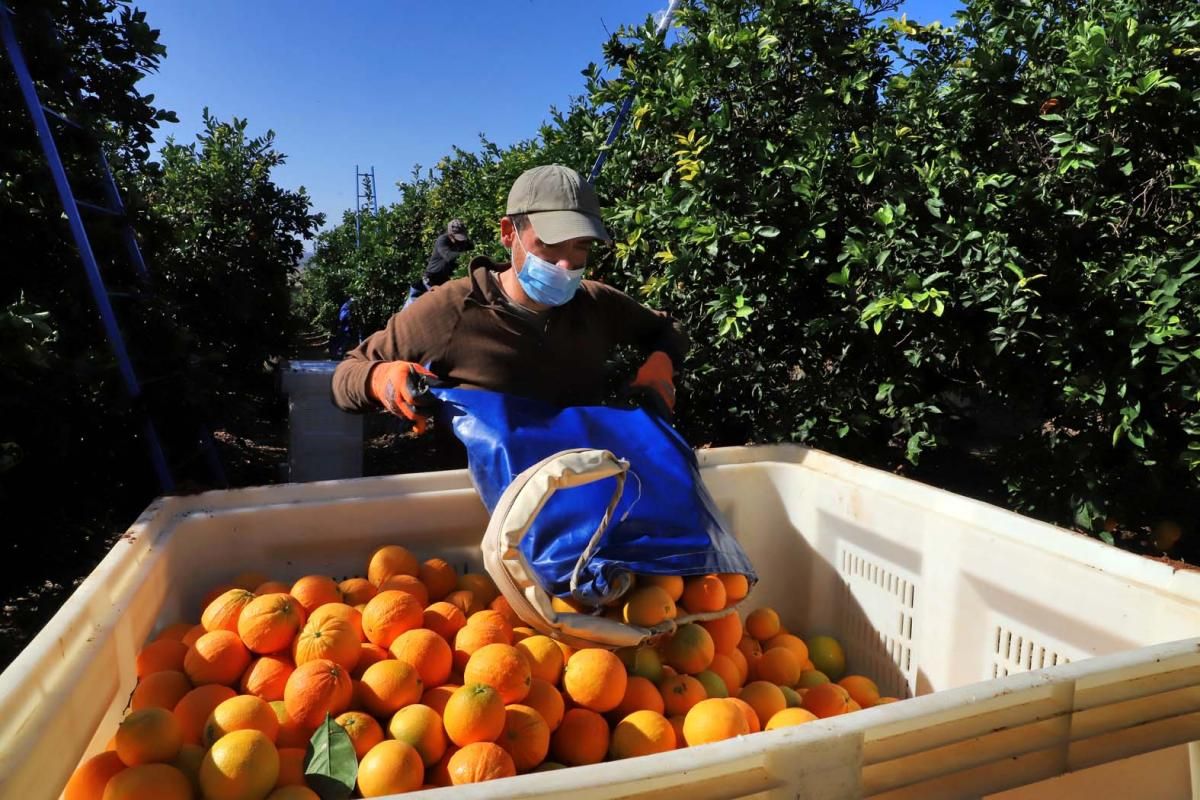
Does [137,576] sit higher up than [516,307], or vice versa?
[516,307]

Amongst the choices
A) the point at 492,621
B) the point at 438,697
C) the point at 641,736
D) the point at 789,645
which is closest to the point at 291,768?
the point at 438,697

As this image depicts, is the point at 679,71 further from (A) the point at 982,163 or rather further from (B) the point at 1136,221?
(B) the point at 1136,221

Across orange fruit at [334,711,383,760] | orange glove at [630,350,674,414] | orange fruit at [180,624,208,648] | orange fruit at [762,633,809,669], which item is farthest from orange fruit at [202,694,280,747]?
orange glove at [630,350,674,414]

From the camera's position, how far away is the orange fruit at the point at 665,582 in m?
1.71

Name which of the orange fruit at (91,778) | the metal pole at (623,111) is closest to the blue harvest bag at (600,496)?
the orange fruit at (91,778)

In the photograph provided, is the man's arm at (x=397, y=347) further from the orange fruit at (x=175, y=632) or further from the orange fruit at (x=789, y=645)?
the orange fruit at (x=789, y=645)

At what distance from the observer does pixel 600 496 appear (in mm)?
1723

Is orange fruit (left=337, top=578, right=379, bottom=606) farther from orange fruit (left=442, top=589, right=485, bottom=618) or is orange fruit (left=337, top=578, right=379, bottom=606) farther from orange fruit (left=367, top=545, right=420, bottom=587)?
orange fruit (left=442, top=589, right=485, bottom=618)

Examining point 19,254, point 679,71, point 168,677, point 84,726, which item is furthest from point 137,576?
point 679,71

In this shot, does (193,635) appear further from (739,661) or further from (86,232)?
(86,232)

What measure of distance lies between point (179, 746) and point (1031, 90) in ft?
11.4

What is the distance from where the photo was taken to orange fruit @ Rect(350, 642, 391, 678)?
4.90ft

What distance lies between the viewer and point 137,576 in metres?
1.45

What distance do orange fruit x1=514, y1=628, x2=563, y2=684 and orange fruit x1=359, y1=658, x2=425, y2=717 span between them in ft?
0.74
